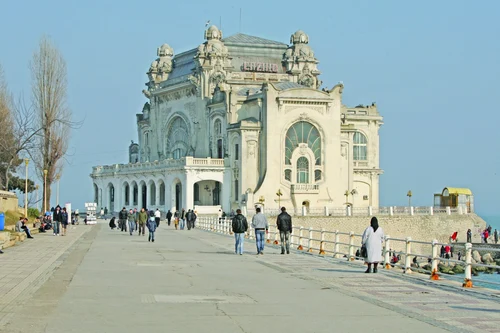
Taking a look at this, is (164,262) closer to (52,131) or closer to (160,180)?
(52,131)

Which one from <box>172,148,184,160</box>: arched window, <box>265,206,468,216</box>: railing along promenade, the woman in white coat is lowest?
the woman in white coat

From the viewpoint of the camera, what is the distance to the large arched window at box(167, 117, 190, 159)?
3947 inches

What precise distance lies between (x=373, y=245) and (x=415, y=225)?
5863 centimetres

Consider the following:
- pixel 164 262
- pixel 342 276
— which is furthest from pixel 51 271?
pixel 342 276

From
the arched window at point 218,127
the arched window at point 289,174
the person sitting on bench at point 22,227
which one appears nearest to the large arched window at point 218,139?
the arched window at point 218,127

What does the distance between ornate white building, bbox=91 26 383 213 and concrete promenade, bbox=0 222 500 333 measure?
188 feet

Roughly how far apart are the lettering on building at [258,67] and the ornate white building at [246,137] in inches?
Result: 4.2

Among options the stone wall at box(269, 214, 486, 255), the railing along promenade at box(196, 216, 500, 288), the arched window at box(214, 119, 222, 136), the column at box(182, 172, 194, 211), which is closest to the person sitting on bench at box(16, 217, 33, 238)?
the railing along promenade at box(196, 216, 500, 288)

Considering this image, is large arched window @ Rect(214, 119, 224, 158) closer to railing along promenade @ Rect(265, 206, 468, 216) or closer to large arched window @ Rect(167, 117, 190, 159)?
large arched window @ Rect(167, 117, 190, 159)

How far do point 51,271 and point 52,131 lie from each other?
152 feet

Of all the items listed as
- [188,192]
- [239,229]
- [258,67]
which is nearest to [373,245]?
[239,229]

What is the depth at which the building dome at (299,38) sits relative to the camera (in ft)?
336

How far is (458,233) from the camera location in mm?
83562

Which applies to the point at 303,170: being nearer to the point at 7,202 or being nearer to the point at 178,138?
the point at 178,138
